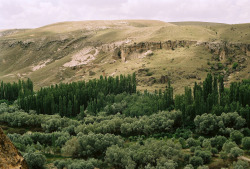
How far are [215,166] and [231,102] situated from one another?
25.6 m

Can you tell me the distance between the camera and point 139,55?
10688 cm

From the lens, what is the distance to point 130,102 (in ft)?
226

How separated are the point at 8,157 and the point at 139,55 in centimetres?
9774

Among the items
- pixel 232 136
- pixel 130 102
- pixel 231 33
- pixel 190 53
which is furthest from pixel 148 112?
pixel 231 33

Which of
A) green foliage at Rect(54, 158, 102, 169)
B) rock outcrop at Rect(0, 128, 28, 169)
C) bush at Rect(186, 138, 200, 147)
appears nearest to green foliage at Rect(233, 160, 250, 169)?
bush at Rect(186, 138, 200, 147)

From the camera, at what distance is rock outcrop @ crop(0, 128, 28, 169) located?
1057 cm

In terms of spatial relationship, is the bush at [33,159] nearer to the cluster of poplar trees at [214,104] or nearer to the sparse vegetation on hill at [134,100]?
the sparse vegetation on hill at [134,100]

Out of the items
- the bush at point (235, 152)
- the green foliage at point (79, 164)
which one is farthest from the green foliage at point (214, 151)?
the green foliage at point (79, 164)

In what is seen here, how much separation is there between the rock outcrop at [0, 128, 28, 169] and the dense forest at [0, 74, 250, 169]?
24.4 metres

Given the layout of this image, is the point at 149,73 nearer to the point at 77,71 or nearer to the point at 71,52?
the point at 77,71

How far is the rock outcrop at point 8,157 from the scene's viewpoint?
34.7ft

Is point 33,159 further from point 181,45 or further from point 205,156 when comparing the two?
point 181,45

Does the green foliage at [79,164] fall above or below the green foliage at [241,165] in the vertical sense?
below

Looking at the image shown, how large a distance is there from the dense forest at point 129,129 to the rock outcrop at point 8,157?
80.0 ft
